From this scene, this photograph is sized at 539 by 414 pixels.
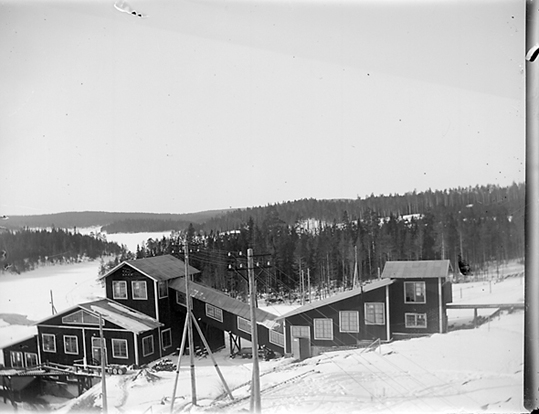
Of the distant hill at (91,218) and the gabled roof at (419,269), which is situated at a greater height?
the distant hill at (91,218)

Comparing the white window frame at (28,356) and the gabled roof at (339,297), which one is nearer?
the gabled roof at (339,297)

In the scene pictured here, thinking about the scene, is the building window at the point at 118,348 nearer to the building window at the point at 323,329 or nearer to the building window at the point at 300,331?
the building window at the point at 300,331

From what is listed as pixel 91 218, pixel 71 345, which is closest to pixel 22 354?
pixel 71 345

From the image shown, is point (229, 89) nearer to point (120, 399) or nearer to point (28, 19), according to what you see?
point (28, 19)

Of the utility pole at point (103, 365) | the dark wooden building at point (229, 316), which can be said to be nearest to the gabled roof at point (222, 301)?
the dark wooden building at point (229, 316)

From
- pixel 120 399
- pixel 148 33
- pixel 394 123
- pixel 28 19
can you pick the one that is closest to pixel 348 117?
pixel 394 123

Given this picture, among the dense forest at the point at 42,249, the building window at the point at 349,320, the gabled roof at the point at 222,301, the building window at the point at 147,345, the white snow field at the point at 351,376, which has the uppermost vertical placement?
the dense forest at the point at 42,249
